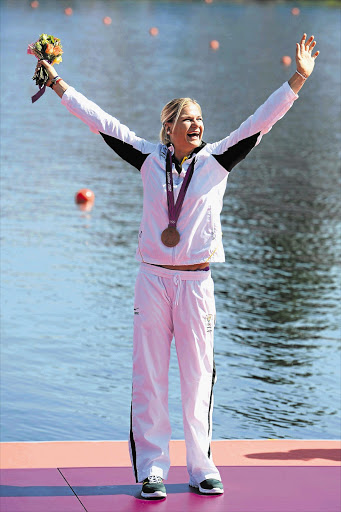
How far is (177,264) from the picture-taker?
4.82m

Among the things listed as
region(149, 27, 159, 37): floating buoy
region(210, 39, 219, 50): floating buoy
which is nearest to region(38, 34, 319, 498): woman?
region(210, 39, 219, 50): floating buoy

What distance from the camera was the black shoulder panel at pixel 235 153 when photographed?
4812mm

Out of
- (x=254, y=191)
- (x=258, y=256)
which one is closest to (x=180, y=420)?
(x=258, y=256)

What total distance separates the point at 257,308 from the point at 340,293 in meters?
0.98

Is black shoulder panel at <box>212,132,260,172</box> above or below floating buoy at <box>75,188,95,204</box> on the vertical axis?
below

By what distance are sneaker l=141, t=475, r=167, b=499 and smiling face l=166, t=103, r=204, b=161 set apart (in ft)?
4.71

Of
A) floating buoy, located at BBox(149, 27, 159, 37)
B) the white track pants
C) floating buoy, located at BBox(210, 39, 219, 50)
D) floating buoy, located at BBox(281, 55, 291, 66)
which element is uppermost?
floating buoy, located at BBox(149, 27, 159, 37)

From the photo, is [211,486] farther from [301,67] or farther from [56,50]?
[56,50]

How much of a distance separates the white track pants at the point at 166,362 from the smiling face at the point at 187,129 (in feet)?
1.79

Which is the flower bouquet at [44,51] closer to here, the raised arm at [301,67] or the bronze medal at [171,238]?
the bronze medal at [171,238]

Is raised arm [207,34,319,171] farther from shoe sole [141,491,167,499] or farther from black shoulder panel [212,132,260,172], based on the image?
shoe sole [141,491,167,499]

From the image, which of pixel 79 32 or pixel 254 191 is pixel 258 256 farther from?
pixel 79 32

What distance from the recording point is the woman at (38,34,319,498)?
4828mm

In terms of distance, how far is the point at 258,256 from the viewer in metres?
11.2
